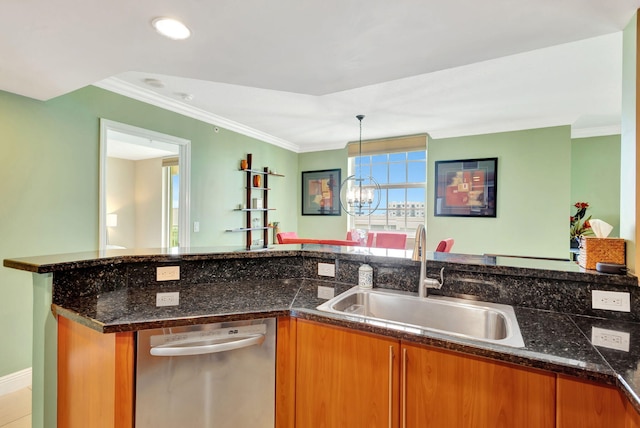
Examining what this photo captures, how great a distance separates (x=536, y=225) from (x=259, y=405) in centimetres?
447

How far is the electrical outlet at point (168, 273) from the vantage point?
67.8 inches

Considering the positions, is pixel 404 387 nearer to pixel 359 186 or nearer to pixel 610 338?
pixel 610 338

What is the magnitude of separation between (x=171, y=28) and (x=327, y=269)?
1.56 meters

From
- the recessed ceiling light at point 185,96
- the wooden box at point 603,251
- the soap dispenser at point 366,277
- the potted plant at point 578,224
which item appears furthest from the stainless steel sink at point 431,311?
the potted plant at point 578,224

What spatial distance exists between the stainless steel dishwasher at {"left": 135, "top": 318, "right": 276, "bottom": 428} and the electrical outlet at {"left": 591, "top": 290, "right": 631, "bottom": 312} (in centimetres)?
139

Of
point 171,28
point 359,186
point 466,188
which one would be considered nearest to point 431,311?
point 171,28

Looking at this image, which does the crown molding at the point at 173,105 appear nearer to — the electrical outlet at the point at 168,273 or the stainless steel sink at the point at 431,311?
the electrical outlet at the point at 168,273

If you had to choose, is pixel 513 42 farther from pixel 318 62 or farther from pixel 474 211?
pixel 474 211

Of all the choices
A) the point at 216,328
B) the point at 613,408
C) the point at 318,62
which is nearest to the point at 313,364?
the point at 216,328

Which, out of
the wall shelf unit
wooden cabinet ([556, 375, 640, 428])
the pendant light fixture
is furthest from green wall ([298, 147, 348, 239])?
wooden cabinet ([556, 375, 640, 428])

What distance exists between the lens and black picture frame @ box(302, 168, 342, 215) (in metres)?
5.71

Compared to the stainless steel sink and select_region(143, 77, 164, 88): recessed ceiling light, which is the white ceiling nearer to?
select_region(143, 77, 164, 88): recessed ceiling light

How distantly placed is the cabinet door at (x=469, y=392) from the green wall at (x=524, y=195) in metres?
4.05

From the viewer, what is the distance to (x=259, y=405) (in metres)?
1.31
